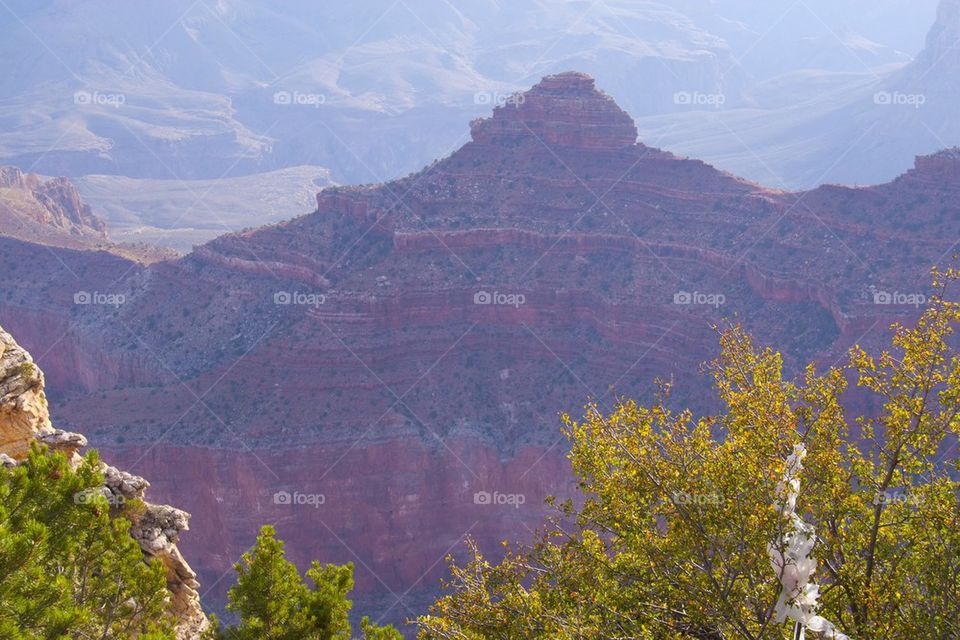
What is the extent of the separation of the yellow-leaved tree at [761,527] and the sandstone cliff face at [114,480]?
5382 millimetres

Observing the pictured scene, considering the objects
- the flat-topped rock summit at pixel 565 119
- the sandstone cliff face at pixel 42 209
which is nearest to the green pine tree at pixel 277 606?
the flat-topped rock summit at pixel 565 119

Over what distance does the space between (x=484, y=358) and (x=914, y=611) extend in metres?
42.8

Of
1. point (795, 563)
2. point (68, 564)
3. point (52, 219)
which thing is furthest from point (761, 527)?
point (52, 219)

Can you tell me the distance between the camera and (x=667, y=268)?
5884cm

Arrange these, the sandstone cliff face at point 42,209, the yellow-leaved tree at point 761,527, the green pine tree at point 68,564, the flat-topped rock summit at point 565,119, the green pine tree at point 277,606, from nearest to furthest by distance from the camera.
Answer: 1. the green pine tree at point 68,564
2. the yellow-leaved tree at point 761,527
3. the green pine tree at point 277,606
4. the flat-topped rock summit at point 565,119
5. the sandstone cliff face at point 42,209

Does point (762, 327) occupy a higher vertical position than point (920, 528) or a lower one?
higher

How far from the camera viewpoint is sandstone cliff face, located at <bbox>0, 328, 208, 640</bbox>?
20.6 metres

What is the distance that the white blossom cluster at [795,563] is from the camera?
14.8 meters

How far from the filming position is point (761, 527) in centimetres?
1548

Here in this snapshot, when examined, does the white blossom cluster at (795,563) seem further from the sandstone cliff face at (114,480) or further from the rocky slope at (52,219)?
the rocky slope at (52,219)

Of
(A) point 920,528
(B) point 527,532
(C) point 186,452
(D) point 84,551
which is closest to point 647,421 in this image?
(A) point 920,528

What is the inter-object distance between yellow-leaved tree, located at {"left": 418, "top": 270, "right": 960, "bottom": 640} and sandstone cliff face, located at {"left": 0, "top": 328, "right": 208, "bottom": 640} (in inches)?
Answer: 212

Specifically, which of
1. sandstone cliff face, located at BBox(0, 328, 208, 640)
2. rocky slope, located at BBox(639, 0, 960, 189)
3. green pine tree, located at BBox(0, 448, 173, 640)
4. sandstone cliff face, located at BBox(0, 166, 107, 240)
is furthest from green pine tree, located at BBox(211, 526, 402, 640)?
rocky slope, located at BBox(639, 0, 960, 189)

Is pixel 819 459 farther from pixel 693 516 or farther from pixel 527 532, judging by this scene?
pixel 527 532
